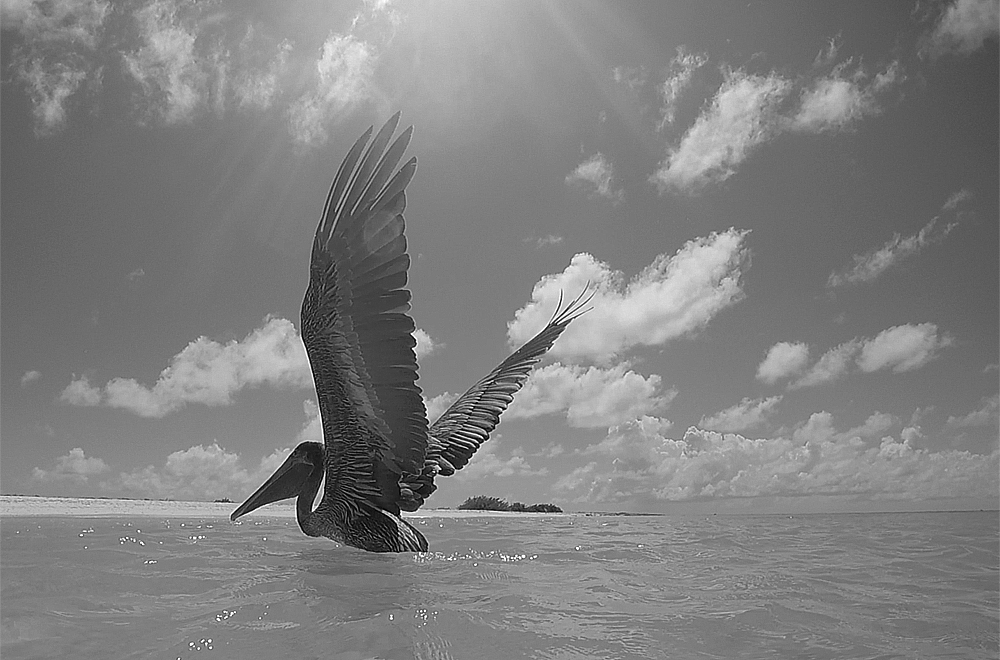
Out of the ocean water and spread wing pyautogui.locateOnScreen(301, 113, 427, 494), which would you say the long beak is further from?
spread wing pyautogui.locateOnScreen(301, 113, 427, 494)

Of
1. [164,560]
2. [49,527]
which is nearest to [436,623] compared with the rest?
[164,560]

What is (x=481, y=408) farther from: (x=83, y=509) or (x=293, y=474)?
(x=83, y=509)

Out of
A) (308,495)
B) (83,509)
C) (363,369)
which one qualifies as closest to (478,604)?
(363,369)

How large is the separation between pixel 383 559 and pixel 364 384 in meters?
1.55

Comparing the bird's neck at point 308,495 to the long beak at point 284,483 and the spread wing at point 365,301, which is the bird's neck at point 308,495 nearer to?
the long beak at point 284,483

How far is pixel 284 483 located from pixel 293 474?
0.12 m

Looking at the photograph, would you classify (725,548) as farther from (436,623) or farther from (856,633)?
(436,623)

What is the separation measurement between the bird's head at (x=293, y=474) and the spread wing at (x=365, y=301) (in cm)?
131

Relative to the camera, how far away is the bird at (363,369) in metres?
3.84

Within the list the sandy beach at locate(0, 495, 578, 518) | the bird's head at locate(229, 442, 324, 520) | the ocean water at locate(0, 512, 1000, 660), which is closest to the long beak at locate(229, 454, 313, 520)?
the bird's head at locate(229, 442, 324, 520)

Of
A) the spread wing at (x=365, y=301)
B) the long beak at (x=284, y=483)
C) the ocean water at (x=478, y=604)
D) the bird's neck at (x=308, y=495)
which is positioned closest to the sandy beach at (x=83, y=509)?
the ocean water at (x=478, y=604)

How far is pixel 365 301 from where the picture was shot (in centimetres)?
398

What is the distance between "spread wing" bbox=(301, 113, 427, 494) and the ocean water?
1118 mm

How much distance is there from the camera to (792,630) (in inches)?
116
